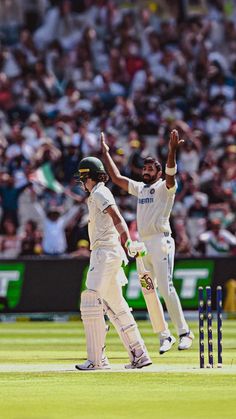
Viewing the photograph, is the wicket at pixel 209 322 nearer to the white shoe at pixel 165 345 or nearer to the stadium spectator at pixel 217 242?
the white shoe at pixel 165 345

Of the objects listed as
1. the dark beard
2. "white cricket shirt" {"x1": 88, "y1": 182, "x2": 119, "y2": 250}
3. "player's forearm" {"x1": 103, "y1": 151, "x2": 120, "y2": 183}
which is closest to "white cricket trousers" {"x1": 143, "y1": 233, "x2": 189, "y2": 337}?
the dark beard

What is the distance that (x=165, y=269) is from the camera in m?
13.9

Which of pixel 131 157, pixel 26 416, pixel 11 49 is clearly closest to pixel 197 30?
pixel 11 49

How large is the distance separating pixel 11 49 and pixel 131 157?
5.67 metres

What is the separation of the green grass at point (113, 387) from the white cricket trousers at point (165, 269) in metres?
0.39

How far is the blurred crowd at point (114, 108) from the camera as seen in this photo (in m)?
23.5

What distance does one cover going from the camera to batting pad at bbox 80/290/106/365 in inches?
466

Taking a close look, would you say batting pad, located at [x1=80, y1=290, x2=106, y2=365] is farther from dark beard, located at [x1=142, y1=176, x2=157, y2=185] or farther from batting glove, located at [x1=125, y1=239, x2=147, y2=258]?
dark beard, located at [x1=142, y1=176, x2=157, y2=185]

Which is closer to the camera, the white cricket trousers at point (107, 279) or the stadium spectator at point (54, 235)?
the white cricket trousers at point (107, 279)

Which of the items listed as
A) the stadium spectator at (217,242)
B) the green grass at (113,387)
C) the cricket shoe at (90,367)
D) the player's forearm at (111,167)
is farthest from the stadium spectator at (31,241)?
the cricket shoe at (90,367)

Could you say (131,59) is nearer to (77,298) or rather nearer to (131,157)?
(131,157)

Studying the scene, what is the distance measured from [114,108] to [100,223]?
47.6 feet

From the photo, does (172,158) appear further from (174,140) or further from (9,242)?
(9,242)

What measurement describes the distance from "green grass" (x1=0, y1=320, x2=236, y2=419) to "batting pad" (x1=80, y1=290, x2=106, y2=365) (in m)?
0.27
